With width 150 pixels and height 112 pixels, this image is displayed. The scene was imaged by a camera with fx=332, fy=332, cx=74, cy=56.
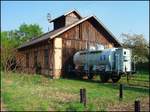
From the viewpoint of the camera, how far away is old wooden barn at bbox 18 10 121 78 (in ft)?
102

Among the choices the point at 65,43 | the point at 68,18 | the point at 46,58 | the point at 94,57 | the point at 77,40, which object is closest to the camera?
the point at 94,57

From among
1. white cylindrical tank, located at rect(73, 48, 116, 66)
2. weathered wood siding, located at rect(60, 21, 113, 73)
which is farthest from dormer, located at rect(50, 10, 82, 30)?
white cylindrical tank, located at rect(73, 48, 116, 66)

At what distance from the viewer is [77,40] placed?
108 feet

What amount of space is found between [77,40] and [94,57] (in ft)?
16.2

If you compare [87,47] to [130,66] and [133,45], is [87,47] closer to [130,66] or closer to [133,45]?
[130,66]

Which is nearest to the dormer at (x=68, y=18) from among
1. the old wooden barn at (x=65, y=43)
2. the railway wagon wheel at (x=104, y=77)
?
the old wooden barn at (x=65, y=43)

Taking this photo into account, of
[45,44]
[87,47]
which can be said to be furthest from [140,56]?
[45,44]

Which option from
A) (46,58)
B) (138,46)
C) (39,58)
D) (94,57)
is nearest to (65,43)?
(46,58)

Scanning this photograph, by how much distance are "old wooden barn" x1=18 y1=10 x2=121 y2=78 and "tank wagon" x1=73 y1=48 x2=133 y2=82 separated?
2.88 m

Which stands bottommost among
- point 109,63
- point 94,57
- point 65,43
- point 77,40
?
point 109,63

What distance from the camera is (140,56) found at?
167 ft

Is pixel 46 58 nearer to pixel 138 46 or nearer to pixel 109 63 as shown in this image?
pixel 109 63

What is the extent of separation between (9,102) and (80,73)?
1827 centimetres

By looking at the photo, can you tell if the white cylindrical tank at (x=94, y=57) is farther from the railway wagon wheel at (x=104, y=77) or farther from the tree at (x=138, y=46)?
the tree at (x=138, y=46)
